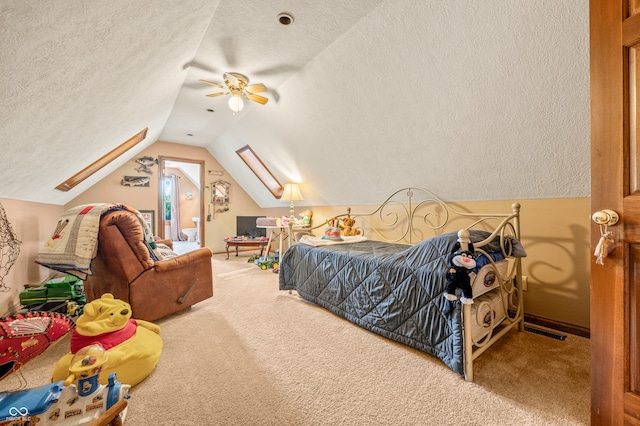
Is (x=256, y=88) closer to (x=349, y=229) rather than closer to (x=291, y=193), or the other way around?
(x=291, y=193)

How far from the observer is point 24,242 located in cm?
252

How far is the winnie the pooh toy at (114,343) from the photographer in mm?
1294

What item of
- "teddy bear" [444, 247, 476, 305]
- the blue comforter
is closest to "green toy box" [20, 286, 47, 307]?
the blue comforter

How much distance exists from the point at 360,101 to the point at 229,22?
4.32ft

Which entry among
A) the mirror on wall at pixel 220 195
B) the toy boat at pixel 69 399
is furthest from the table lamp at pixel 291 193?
the toy boat at pixel 69 399

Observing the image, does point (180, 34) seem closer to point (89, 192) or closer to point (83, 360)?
point (83, 360)

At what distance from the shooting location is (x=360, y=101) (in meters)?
2.54

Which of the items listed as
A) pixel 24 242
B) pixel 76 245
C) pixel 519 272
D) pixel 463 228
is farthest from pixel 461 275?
pixel 24 242

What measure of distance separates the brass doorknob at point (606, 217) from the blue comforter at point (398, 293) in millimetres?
636

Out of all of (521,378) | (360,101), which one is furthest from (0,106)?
(521,378)

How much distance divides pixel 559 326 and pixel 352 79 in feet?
8.81

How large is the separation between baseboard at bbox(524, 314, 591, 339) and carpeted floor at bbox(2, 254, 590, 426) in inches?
3.1

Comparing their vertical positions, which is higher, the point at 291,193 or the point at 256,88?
the point at 256,88

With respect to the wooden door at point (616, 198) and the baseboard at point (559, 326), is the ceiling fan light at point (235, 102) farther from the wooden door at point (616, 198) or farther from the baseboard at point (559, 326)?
the baseboard at point (559, 326)
